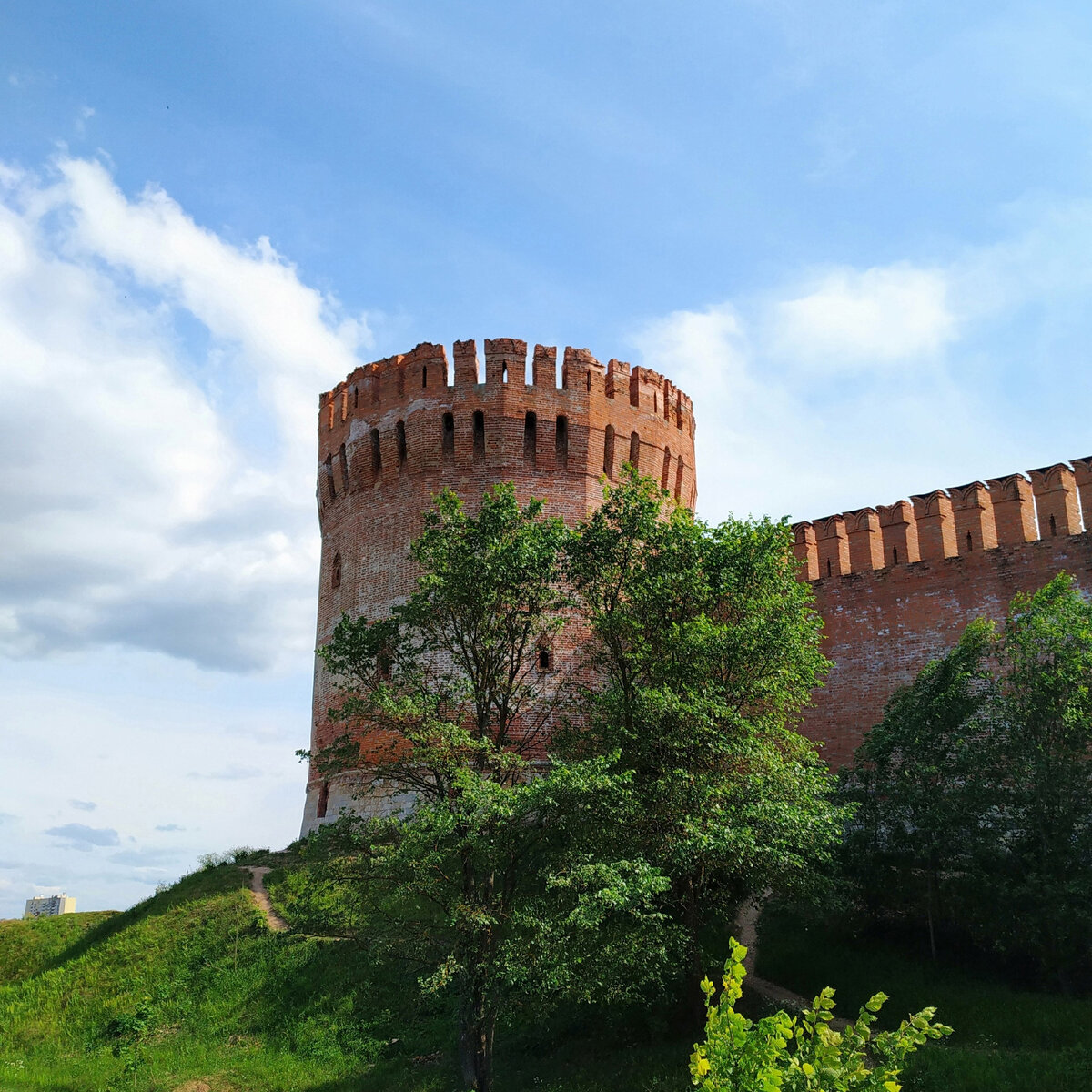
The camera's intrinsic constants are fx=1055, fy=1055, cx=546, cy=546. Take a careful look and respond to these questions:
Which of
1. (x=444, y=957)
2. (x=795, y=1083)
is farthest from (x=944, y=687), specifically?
(x=795, y=1083)

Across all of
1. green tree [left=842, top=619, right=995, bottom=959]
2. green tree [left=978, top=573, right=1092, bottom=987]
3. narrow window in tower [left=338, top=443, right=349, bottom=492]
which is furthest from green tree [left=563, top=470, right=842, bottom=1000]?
narrow window in tower [left=338, top=443, right=349, bottom=492]

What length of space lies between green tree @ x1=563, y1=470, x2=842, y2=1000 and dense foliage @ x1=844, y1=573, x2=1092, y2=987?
1279 mm

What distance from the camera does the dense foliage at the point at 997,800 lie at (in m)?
14.4

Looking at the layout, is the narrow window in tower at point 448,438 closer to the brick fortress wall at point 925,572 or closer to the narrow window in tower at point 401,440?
the narrow window in tower at point 401,440

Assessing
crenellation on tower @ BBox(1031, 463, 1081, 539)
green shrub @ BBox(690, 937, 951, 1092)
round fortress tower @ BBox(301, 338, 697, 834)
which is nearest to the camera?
green shrub @ BBox(690, 937, 951, 1092)

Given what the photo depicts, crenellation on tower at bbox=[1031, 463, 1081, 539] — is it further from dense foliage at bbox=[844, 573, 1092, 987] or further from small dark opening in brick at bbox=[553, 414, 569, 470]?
small dark opening in brick at bbox=[553, 414, 569, 470]

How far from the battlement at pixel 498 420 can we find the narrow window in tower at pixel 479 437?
0.02 m

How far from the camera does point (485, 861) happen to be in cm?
1308

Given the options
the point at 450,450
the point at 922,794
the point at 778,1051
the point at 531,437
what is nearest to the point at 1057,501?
the point at 922,794

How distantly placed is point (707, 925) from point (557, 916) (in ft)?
16.6

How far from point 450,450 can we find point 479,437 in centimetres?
71

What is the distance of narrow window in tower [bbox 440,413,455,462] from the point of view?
24.1m

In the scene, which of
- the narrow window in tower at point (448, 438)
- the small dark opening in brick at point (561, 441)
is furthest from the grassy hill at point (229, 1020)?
the small dark opening in brick at point (561, 441)

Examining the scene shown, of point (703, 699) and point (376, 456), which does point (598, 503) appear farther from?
point (703, 699)
